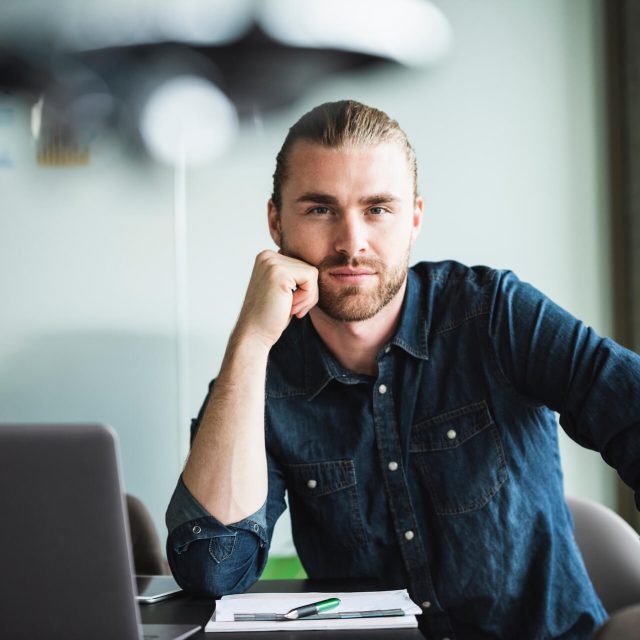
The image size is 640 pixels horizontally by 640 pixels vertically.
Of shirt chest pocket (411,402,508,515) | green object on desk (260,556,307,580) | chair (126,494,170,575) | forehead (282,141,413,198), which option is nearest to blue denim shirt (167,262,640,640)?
shirt chest pocket (411,402,508,515)

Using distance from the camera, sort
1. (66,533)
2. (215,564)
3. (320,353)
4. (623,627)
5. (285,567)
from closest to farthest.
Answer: (66,533) → (623,627) → (215,564) → (320,353) → (285,567)

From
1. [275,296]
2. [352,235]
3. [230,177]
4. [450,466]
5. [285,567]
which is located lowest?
[285,567]

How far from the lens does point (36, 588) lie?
0.74 meters

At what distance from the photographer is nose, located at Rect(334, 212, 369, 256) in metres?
1.39

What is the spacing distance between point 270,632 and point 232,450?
0.37m

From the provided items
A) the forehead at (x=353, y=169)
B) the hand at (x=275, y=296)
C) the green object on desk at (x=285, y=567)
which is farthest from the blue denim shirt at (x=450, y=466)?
the green object on desk at (x=285, y=567)

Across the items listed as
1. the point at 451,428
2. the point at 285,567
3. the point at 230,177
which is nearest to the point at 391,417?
the point at 451,428

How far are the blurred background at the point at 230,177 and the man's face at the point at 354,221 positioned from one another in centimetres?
93

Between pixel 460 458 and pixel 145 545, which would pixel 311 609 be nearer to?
pixel 460 458

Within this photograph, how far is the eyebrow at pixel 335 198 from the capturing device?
1401mm

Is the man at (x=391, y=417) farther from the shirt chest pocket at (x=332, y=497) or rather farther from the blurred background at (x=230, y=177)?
the blurred background at (x=230, y=177)

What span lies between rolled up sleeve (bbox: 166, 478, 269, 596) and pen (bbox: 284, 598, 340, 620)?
246 mm

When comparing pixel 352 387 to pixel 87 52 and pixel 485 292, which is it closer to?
pixel 485 292

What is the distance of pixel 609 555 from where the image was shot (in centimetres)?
149
